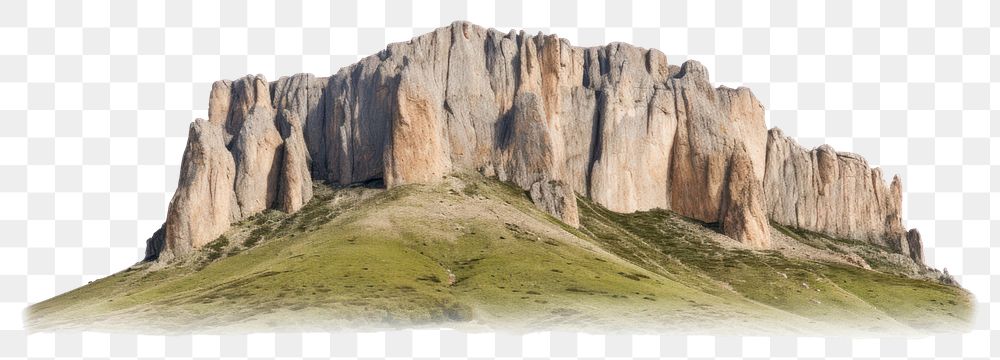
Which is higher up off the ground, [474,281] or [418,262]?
[418,262]

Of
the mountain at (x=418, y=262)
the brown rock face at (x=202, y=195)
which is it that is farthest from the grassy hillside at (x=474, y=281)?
the brown rock face at (x=202, y=195)

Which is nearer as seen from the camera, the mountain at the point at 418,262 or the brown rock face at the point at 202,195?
the mountain at the point at 418,262

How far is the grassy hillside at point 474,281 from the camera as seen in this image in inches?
4299

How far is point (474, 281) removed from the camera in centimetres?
12775

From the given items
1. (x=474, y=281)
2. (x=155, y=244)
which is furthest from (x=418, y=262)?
(x=155, y=244)

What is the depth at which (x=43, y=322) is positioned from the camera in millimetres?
126188

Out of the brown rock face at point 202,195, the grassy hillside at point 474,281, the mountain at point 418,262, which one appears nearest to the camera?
the grassy hillside at point 474,281

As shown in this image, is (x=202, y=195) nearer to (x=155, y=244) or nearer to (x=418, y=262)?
(x=155, y=244)

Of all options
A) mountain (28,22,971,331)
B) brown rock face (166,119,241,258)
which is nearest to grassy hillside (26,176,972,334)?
mountain (28,22,971,331)

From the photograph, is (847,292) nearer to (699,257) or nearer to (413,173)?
(699,257)

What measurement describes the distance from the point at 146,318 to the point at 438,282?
130 ft

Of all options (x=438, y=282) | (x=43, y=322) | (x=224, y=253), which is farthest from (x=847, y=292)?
(x=43, y=322)

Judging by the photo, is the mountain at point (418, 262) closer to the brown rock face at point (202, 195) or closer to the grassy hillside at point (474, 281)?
the brown rock face at point (202, 195)

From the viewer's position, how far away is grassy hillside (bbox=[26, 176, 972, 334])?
10919cm
